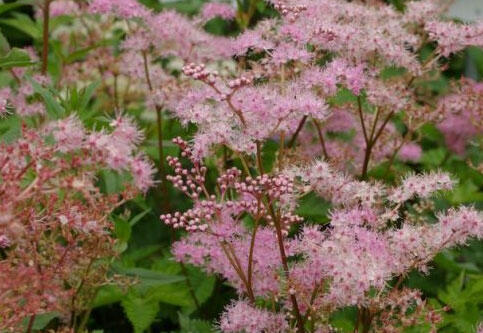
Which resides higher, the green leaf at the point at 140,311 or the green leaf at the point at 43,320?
the green leaf at the point at 43,320

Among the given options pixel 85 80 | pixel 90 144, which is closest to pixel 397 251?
pixel 90 144

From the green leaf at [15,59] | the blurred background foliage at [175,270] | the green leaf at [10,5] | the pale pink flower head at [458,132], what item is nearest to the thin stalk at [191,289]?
the blurred background foliage at [175,270]

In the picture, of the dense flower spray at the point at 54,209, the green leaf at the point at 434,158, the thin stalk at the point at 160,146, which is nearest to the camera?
the dense flower spray at the point at 54,209

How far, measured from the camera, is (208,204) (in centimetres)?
148

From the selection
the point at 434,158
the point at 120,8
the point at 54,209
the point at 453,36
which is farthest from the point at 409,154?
the point at 54,209

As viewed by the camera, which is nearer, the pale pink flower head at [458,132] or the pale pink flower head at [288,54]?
the pale pink flower head at [288,54]

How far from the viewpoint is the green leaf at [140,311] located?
170cm

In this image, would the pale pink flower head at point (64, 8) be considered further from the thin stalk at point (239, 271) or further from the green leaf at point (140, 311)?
the thin stalk at point (239, 271)

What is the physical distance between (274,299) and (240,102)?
39cm

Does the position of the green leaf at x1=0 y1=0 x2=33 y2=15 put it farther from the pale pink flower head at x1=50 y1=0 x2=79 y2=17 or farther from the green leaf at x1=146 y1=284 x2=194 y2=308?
the green leaf at x1=146 y1=284 x2=194 y2=308

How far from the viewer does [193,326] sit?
1.72 m

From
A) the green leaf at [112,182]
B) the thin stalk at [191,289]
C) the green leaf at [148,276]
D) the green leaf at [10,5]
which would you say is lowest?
the thin stalk at [191,289]

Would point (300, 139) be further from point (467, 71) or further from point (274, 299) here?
point (467, 71)

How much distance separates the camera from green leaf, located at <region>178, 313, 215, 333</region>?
1.70m
